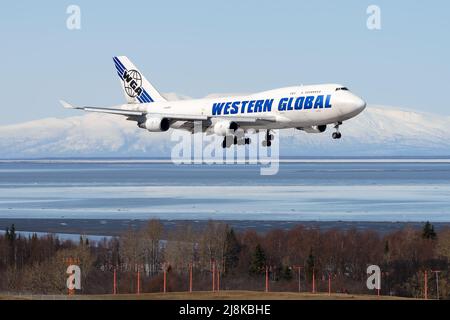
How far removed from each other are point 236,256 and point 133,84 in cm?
3915

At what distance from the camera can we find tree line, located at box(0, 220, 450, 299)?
14288 cm

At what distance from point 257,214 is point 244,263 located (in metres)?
42.1

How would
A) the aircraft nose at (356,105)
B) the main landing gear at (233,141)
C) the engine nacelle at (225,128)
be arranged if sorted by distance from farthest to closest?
1. the engine nacelle at (225,128)
2. the main landing gear at (233,141)
3. the aircraft nose at (356,105)

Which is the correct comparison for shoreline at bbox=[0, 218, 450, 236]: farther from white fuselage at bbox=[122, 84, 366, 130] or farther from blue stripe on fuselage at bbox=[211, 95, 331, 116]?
white fuselage at bbox=[122, 84, 366, 130]

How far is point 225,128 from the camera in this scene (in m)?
91.4

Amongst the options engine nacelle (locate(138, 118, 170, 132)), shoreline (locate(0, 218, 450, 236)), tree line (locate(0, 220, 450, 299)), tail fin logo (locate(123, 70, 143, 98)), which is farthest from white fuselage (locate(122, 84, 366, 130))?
shoreline (locate(0, 218, 450, 236))

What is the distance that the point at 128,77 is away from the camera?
125 meters

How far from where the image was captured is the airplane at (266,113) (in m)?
86.6

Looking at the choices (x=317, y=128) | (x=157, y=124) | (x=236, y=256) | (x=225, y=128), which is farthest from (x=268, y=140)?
(x=236, y=256)

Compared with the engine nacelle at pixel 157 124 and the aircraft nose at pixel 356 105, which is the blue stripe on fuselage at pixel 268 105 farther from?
the engine nacelle at pixel 157 124

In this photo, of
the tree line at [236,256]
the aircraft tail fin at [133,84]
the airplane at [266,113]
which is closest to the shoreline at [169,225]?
the tree line at [236,256]

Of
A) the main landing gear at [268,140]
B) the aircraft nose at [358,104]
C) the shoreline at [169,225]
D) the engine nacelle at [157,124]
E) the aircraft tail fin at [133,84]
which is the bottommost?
the shoreline at [169,225]

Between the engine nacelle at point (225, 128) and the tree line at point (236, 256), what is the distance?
167 feet
